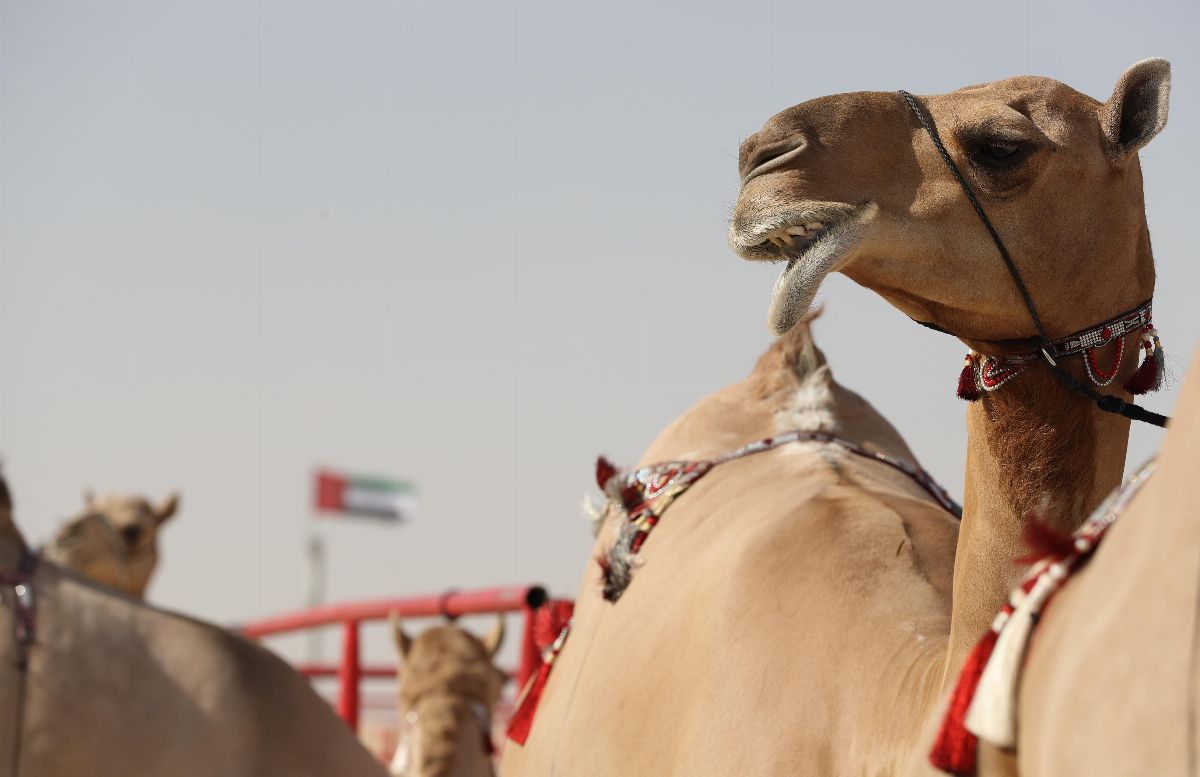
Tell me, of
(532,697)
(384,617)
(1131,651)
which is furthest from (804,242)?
(384,617)

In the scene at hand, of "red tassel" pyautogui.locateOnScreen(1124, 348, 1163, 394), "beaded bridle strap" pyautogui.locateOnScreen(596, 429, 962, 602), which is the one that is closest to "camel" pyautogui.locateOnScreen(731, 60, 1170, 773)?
"red tassel" pyautogui.locateOnScreen(1124, 348, 1163, 394)

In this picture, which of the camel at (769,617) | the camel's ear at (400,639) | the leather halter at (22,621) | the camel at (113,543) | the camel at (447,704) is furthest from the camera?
the camel at (113,543)

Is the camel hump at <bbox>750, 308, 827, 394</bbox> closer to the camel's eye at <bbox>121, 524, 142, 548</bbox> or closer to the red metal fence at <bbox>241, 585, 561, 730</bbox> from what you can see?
the red metal fence at <bbox>241, 585, 561, 730</bbox>

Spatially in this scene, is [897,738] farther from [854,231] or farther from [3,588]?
[3,588]

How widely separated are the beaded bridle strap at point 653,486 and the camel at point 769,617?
1.0 inches

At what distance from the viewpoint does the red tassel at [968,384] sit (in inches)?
102

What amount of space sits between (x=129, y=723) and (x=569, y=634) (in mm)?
1516

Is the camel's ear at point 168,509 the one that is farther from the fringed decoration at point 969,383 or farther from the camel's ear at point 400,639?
the fringed decoration at point 969,383

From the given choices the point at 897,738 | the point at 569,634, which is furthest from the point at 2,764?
the point at 897,738

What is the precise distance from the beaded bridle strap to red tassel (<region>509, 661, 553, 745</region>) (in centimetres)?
40

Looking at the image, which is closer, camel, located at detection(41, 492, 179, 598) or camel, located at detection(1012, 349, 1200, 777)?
camel, located at detection(1012, 349, 1200, 777)

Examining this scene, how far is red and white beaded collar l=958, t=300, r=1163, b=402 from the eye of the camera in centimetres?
250

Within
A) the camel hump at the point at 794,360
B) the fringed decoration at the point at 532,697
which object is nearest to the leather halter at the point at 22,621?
the fringed decoration at the point at 532,697

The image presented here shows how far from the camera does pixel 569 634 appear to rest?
407cm
